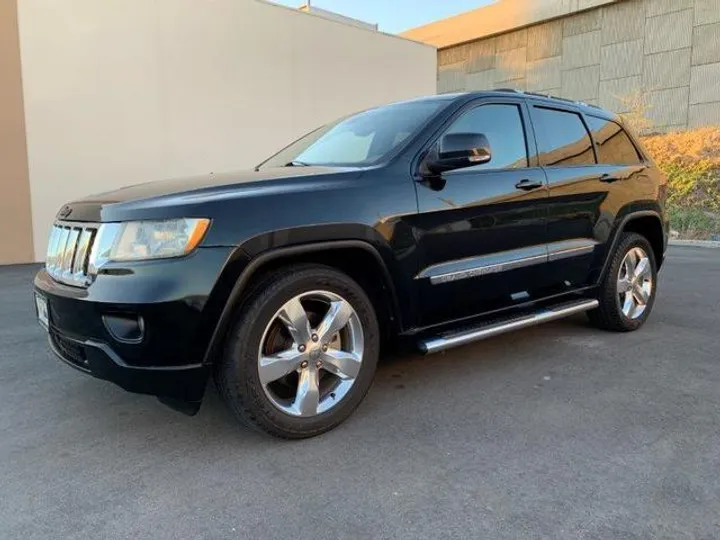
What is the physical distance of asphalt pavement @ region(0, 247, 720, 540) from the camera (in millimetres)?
2260

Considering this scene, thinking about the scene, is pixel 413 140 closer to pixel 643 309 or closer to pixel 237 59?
pixel 643 309

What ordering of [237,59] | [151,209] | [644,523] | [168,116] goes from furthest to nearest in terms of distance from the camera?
[237,59]
[168,116]
[151,209]
[644,523]

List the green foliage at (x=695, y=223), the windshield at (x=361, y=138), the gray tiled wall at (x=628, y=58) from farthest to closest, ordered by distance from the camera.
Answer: the gray tiled wall at (x=628, y=58), the green foliage at (x=695, y=223), the windshield at (x=361, y=138)

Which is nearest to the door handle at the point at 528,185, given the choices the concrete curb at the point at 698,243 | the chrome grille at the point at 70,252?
the chrome grille at the point at 70,252

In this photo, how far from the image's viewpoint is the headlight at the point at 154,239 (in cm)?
257

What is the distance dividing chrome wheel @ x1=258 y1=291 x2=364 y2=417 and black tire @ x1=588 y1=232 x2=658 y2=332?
2553 mm

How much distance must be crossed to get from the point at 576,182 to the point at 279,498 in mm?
3125

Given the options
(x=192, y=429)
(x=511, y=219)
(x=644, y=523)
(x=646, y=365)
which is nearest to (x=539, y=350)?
(x=646, y=365)

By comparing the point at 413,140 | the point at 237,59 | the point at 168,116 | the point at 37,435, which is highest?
the point at 237,59

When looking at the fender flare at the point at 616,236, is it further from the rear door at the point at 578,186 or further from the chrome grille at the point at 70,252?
the chrome grille at the point at 70,252

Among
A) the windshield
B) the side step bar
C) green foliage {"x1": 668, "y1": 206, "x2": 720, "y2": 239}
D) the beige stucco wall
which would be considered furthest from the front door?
green foliage {"x1": 668, "y1": 206, "x2": 720, "y2": 239}

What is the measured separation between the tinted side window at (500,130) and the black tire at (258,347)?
1295 millimetres

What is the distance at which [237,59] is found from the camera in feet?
38.5

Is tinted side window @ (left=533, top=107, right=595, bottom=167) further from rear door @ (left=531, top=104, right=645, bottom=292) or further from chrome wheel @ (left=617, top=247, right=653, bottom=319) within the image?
chrome wheel @ (left=617, top=247, right=653, bottom=319)
